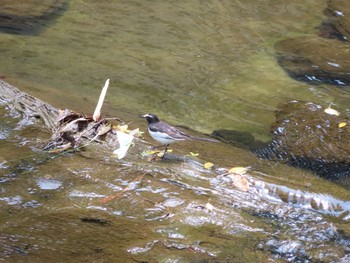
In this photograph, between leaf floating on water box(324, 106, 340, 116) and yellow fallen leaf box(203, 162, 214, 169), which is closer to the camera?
yellow fallen leaf box(203, 162, 214, 169)

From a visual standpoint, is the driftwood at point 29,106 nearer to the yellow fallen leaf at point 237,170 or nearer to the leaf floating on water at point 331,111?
the yellow fallen leaf at point 237,170

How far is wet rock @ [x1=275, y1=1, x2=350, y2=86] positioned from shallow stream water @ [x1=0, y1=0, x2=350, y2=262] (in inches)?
10.9

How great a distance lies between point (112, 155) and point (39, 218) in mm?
1247

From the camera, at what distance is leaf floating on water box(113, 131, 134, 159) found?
5062 millimetres

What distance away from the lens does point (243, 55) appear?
9992 mm

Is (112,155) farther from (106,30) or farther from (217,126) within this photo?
(106,30)

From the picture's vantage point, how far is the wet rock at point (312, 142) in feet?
20.9

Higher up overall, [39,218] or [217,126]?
A: [39,218]

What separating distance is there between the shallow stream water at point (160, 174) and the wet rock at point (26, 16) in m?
0.35

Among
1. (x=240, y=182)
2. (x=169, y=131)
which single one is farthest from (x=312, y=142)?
(x=169, y=131)

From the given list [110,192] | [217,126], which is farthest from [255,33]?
[110,192]

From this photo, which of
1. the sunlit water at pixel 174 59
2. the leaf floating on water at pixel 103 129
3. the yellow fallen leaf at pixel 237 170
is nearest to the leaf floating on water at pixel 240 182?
the yellow fallen leaf at pixel 237 170

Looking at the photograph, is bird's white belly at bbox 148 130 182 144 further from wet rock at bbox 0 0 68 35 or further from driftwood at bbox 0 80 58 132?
wet rock at bbox 0 0 68 35

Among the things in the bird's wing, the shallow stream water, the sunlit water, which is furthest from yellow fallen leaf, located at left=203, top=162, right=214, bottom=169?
the sunlit water
